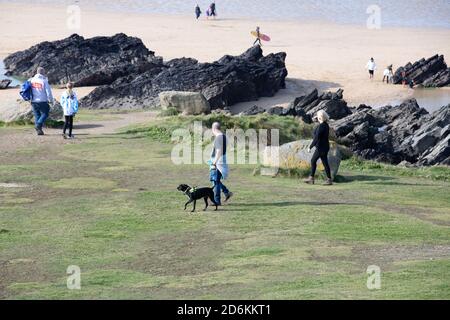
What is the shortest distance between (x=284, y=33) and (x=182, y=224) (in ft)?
192

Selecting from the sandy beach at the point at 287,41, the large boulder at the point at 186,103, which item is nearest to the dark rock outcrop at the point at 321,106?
the sandy beach at the point at 287,41

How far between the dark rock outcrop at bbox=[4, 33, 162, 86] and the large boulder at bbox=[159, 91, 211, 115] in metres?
14.4

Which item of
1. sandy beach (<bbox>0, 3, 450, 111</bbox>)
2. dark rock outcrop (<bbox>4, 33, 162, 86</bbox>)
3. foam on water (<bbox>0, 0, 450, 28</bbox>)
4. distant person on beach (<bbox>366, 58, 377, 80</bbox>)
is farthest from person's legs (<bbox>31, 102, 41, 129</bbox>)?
foam on water (<bbox>0, 0, 450, 28</bbox>)

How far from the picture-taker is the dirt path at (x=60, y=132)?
32.3 meters

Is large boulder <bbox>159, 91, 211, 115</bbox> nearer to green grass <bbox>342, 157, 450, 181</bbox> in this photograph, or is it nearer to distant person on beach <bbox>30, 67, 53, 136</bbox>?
distant person on beach <bbox>30, 67, 53, 136</bbox>

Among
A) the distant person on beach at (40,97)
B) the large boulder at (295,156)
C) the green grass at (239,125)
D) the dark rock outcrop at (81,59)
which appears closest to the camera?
the large boulder at (295,156)

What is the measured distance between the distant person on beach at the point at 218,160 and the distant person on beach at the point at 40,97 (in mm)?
11373

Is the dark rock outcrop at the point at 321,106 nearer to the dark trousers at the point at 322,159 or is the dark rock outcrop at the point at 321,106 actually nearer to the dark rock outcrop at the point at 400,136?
the dark rock outcrop at the point at 400,136

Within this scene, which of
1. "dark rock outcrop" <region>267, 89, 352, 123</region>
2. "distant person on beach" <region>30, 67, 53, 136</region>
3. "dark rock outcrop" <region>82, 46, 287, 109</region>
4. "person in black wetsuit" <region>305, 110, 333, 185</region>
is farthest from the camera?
"dark rock outcrop" <region>82, 46, 287, 109</region>

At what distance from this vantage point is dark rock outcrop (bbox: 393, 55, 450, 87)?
59188 millimetres

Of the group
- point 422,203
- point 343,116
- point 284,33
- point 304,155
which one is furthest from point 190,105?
point 284,33

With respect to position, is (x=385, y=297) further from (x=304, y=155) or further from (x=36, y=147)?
(x=36, y=147)

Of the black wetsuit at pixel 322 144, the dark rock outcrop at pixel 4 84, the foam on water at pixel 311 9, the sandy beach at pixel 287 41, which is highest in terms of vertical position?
the foam on water at pixel 311 9

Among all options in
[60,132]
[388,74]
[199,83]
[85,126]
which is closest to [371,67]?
[388,74]
